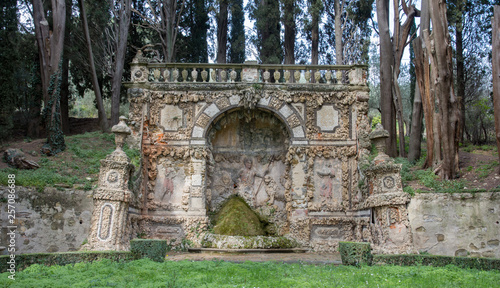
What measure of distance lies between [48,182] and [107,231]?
359 centimetres

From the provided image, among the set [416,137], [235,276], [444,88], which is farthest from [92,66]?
[235,276]

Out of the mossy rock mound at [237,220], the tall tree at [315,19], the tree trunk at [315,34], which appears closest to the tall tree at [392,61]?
the tall tree at [315,19]

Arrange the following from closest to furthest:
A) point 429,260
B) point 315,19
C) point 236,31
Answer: point 429,260
point 315,19
point 236,31

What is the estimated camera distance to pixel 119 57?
22578mm

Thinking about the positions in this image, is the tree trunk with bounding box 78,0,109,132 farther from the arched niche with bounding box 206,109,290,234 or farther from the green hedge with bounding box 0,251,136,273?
the green hedge with bounding box 0,251,136,273

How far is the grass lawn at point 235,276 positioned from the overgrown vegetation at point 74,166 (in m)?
6.07

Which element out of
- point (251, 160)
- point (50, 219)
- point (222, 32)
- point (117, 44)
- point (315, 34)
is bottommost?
point (50, 219)

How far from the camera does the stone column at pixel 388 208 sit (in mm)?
11664

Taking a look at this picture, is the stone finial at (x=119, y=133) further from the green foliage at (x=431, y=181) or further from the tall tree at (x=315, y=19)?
the tall tree at (x=315, y=19)

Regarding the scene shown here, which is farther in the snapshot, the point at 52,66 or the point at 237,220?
the point at 52,66

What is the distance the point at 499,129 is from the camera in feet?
47.3

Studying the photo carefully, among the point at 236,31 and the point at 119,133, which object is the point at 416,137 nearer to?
the point at 119,133

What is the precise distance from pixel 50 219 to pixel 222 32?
16.2 metres

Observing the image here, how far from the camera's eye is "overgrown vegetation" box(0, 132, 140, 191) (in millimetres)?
13886
